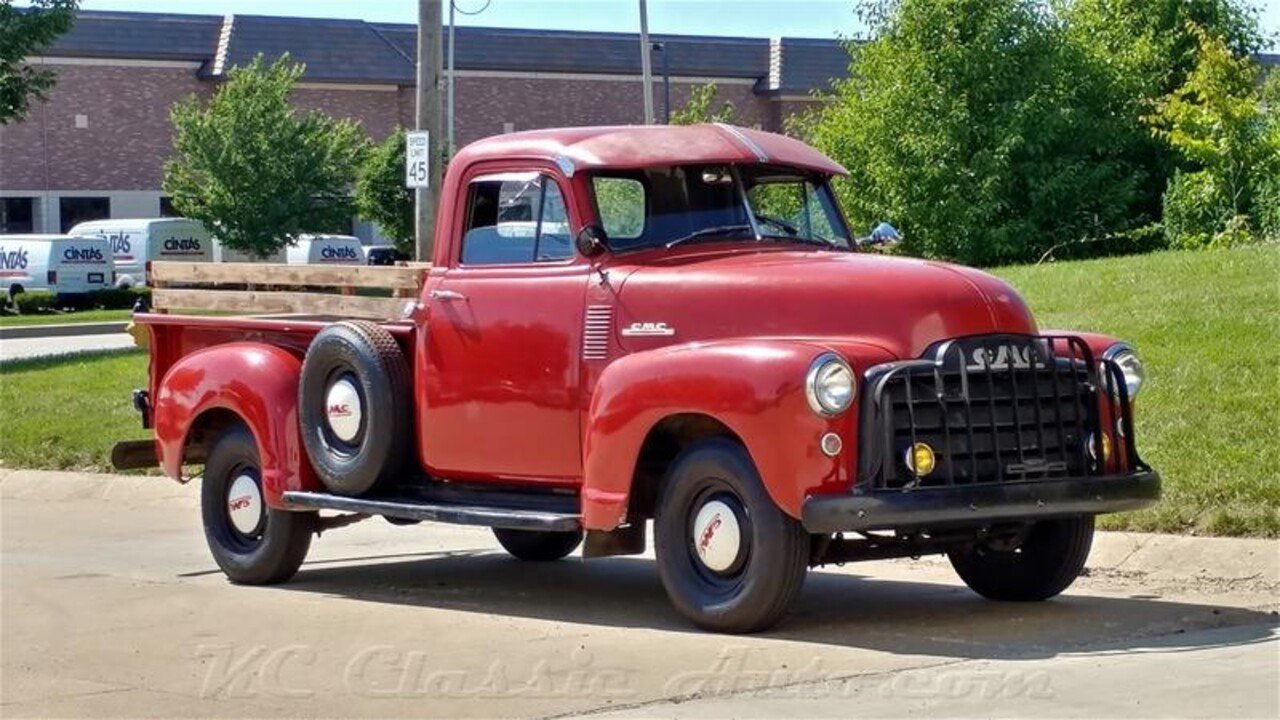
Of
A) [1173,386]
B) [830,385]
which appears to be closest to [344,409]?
[830,385]

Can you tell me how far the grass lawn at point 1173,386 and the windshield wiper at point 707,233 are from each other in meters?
2.68

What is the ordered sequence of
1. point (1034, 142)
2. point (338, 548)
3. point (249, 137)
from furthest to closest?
1. point (249, 137)
2. point (1034, 142)
3. point (338, 548)

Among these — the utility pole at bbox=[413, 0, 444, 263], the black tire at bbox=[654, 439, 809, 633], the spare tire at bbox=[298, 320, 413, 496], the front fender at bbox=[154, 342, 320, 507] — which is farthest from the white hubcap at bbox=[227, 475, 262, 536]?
the utility pole at bbox=[413, 0, 444, 263]

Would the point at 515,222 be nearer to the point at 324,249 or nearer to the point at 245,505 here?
the point at 245,505

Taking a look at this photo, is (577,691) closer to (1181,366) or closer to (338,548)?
(338,548)

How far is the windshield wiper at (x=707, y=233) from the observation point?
9.95 metres

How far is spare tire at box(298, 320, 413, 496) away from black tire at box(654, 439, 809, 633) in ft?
6.02

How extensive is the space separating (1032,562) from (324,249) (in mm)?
44586

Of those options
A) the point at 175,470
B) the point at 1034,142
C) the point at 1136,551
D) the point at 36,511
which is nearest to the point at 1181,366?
the point at 1136,551

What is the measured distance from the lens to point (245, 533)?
11359 mm

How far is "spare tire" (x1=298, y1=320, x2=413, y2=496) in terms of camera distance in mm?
10406

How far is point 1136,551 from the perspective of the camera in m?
10.7

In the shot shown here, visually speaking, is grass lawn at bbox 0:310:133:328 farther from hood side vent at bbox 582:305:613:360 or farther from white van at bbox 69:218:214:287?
hood side vent at bbox 582:305:613:360

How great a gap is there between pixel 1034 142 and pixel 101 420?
66.2 feet
